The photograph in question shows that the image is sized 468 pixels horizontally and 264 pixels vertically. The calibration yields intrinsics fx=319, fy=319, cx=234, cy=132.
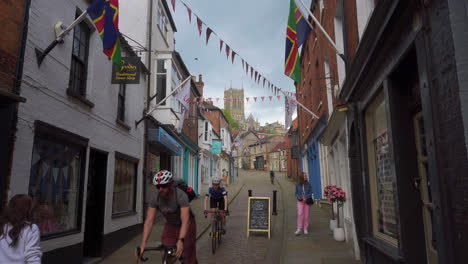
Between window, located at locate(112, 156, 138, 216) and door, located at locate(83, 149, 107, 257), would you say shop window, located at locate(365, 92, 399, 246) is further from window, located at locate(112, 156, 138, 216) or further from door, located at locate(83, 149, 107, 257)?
window, located at locate(112, 156, 138, 216)

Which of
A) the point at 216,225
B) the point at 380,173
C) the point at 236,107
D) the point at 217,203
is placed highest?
the point at 236,107

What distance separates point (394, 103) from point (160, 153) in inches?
473

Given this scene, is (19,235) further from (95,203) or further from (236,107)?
(236,107)

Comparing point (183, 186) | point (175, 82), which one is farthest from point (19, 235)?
point (175, 82)

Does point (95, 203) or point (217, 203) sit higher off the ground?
point (95, 203)

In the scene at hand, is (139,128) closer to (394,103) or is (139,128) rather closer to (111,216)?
(111,216)

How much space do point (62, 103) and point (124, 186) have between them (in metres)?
4.29

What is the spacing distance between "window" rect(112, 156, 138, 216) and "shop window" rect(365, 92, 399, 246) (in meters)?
6.77

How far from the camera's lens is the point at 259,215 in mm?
10305

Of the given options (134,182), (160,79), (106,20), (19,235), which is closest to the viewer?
(19,235)

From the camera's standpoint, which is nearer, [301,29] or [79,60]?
[79,60]

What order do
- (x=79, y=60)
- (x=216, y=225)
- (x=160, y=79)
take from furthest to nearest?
(x=160, y=79) < (x=216, y=225) < (x=79, y=60)

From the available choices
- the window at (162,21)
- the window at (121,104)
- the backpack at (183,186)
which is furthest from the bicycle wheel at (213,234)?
the window at (162,21)

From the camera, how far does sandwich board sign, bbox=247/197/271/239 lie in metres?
10.1
